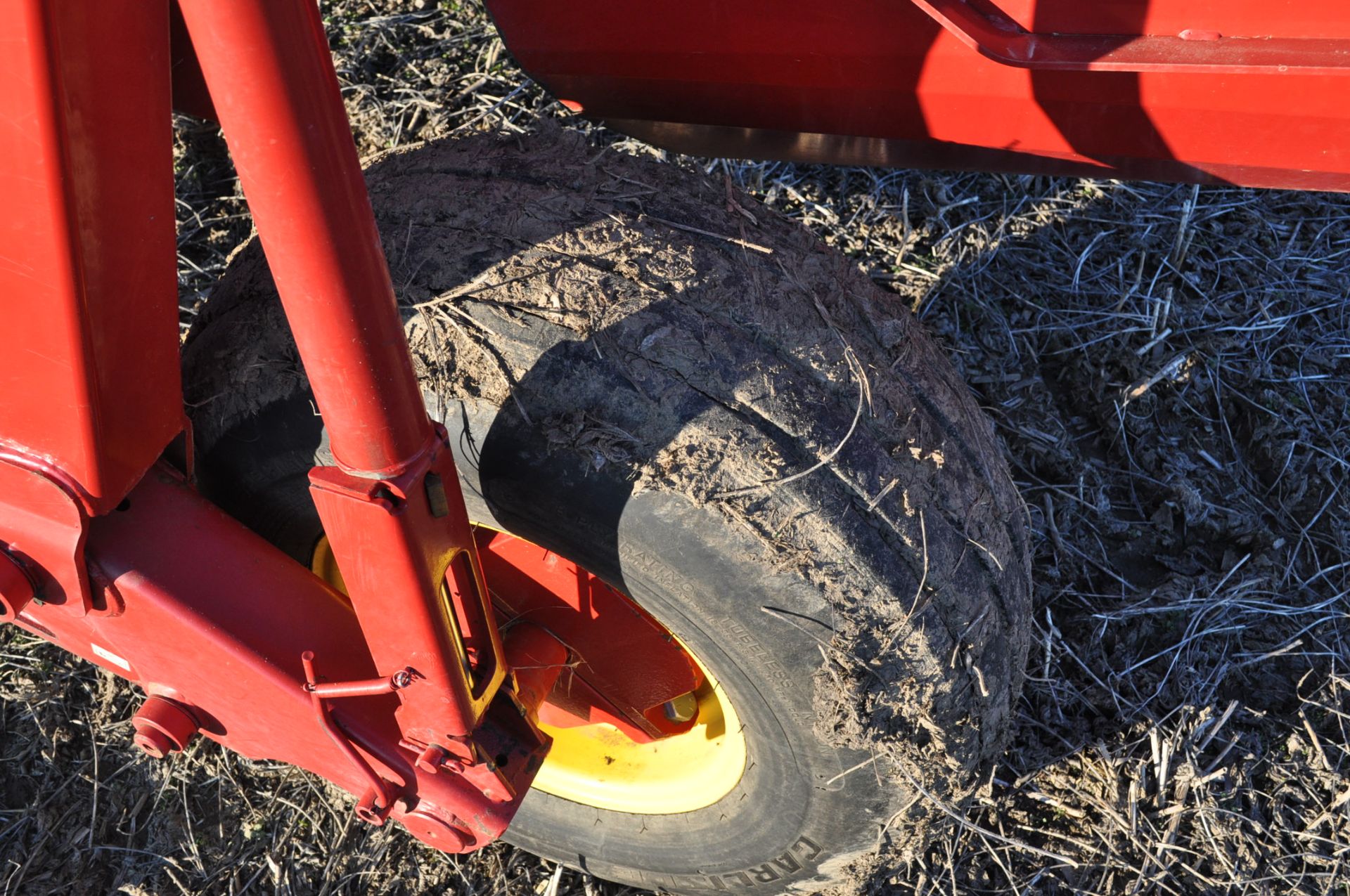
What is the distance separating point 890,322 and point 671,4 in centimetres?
54

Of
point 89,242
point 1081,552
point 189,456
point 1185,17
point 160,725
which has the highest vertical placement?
point 1185,17

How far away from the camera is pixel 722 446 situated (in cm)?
132

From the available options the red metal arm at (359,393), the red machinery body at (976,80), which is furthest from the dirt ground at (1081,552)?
the red machinery body at (976,80)

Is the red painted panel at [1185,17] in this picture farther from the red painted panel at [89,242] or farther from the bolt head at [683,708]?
the bolt head at [683,708]

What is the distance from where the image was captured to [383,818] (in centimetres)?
157

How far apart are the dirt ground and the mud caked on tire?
327 millimetres

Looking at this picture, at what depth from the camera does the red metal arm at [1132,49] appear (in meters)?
1.10

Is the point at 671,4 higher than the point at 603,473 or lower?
higher

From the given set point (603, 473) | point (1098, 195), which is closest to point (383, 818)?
point (603, 473)

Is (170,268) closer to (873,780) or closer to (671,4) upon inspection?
(671,4)

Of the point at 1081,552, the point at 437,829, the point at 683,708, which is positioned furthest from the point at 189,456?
the point at 1081,552

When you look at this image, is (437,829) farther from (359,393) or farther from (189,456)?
(359,393)

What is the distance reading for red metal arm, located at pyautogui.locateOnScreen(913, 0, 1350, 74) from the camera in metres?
1.10

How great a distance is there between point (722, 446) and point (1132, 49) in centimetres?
64
